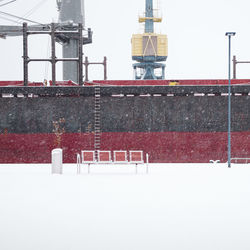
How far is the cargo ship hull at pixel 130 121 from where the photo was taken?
19797 mm

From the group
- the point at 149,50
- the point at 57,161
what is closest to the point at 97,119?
the point at 57,161

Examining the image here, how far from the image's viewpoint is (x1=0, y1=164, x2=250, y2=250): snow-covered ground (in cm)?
590

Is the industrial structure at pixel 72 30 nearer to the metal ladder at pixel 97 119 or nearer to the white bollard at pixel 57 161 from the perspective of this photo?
the metal ladder at pixel 97 119

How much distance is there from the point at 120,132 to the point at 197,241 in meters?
14.3

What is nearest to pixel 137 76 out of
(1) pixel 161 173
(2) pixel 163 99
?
(2) pixel 163 99

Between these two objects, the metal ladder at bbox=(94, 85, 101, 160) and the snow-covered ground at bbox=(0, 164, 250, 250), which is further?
the metal ladder at bbox=(94, 85, 101, 160)

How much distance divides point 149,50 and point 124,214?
3663 centimetres

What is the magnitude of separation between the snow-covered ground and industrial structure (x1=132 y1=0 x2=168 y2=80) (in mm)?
31084

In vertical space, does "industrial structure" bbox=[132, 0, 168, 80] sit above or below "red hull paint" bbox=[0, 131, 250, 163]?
above

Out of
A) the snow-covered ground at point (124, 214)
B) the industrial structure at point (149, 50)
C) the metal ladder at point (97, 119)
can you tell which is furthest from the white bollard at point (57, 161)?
the industrial structure at point (149, 50)

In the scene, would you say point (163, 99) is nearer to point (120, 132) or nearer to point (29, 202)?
point (120, 132)

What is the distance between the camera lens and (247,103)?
19.7m

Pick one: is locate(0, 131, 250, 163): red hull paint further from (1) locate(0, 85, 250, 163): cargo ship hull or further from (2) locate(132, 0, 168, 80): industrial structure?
(2) locate(132, 0, 168, 80): industrial structure

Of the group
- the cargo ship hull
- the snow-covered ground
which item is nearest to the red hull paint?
the cargo ship hull
